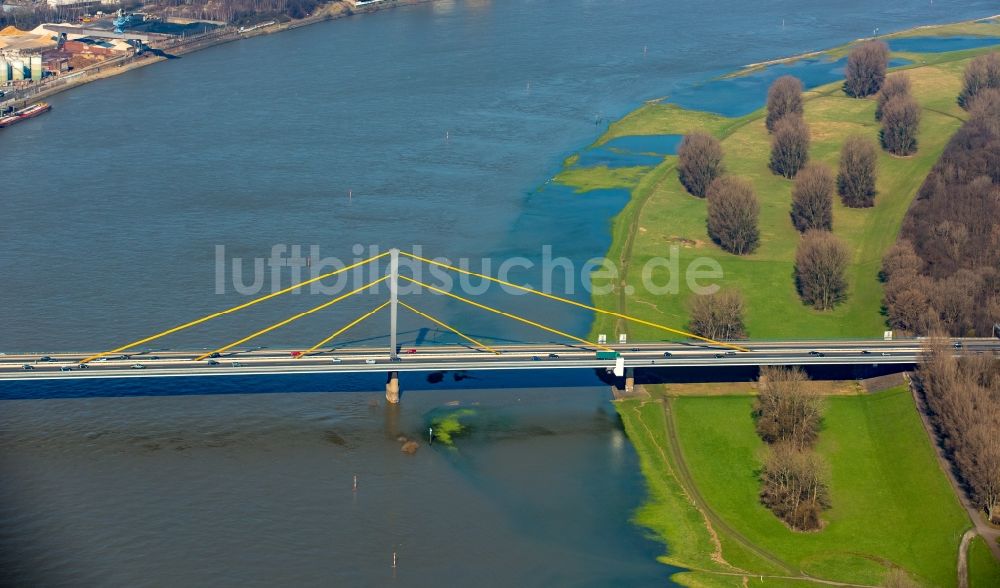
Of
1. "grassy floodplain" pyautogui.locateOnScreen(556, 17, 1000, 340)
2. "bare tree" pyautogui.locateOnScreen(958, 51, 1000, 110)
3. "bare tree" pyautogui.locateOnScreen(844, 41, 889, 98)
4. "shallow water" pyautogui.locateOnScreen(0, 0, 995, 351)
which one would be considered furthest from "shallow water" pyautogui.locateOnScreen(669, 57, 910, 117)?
"bare tree" pyautogui.locateOnScreen(958, 51, 1000, 110)

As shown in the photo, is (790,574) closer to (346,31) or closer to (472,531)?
(472,531)

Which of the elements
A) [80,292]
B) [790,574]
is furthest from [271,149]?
[790,574]

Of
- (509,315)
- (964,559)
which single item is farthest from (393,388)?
(964,559)

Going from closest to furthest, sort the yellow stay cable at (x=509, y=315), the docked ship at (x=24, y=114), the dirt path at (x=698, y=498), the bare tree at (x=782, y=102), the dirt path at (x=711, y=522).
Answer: the dirt path at (x=711, y=522) < the dirt path at (x=698, y=498) < the yellow stay cable at (x=509, y=315) < the docked ship at (x=24, y=114) < the bare tree at (x=782, y=102)

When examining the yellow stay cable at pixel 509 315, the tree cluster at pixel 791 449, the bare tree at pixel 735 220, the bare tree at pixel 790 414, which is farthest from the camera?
the bare tree at pixel 735 220

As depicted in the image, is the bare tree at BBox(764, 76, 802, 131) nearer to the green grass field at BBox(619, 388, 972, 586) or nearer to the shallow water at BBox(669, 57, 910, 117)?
the shallow water at BBox(669, 57, 910, 117)

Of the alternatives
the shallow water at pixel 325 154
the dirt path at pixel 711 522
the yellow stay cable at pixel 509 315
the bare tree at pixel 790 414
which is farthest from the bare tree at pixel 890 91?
the dirt path at pixel 711 522

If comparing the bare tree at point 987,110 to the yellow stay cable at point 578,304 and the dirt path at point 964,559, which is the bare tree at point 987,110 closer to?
the yellow stay cable at point 578,304
